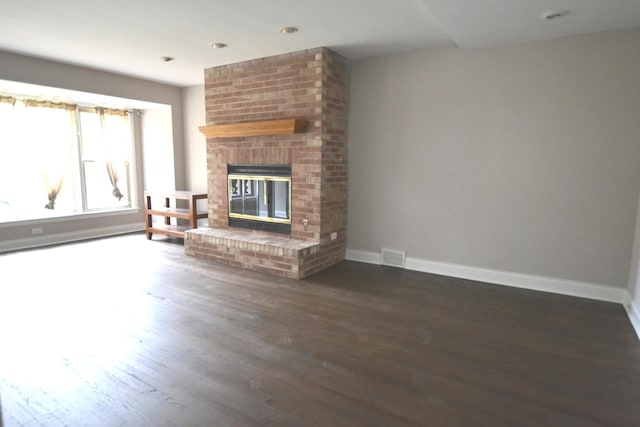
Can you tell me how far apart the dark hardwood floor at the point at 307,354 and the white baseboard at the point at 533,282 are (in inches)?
4.9

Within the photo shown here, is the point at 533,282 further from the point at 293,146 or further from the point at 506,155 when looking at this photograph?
the point at 293,146

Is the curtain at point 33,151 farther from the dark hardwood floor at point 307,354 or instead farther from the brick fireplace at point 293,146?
the brick fireplace at point 293,146

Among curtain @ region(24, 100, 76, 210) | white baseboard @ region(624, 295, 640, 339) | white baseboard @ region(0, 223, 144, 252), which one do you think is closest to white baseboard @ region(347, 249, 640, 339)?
white baseboard @ region(624, 295, 640, 339)

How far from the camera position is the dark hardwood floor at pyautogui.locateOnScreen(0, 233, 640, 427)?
1.90 metres

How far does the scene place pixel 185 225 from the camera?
637 centimetres

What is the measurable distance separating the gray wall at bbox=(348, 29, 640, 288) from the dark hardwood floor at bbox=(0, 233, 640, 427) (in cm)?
52

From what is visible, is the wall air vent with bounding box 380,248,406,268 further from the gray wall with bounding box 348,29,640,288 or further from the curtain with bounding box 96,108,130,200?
the curtain with bounding box 96,108,130,200

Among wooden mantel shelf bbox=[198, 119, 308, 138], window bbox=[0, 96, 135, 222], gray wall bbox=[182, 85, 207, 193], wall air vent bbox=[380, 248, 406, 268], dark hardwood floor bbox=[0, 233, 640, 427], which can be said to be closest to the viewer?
dark hardwood floor bbox=[0, 233, 640, 427]

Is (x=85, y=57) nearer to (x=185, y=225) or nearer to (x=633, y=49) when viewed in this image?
(x=185, y=225)

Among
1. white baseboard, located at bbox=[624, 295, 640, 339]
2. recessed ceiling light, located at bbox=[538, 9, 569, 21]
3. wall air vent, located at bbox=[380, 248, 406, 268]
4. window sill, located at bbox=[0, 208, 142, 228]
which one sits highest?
recessed ceiling light, located at bbox=[538, 9, 569, 21]

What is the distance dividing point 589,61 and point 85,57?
17.8ft

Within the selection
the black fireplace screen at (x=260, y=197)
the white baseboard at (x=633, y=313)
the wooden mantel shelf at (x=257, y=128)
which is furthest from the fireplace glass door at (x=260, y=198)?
the white baseboard at (x=633, y=313)

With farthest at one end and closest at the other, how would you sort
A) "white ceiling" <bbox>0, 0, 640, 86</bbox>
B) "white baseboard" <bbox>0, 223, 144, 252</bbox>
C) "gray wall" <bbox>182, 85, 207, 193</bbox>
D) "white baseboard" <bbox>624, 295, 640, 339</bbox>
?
"gray wall" <bbox>182, 85, 207, 193</bbox> → "white baseboard" <bbox>0, 223, 144, 252</bbox> → "white ceiling" <bbox>0, 0, 640, 86</bbox> → "white baseboard" <bbox>624, 295, 640, 339</bbox>

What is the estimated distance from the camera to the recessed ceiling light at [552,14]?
2.84 metres
